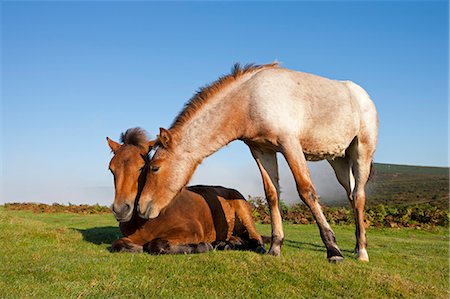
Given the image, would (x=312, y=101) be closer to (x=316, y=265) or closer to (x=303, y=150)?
(x=303, y=150)

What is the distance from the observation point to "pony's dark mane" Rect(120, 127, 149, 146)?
7.65 meters

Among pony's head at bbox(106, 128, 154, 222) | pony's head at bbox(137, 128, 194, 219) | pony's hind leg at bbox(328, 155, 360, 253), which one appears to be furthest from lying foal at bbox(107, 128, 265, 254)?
pony's hind leg at bbox(328, 155, 360, 253)

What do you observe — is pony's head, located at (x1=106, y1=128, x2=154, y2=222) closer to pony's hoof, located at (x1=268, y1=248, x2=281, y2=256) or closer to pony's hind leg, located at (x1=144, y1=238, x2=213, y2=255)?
pony's hind leg, located at (x1=144, y1=238, x2=213, y2=255)

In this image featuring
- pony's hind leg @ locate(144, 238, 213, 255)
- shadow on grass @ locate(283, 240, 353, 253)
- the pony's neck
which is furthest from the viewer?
shadow on grass @ locate(283, 240, 353, 253)

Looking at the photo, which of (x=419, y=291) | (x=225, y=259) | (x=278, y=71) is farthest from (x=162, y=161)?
(x=419, y=291)

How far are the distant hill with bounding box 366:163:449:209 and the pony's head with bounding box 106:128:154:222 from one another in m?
13.0

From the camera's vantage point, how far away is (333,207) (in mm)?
19766

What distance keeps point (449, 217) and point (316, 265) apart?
46.0ft

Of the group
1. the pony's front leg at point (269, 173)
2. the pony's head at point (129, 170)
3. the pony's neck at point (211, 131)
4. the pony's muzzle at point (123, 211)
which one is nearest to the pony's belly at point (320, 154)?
the pony's front leg at point (269, 173)

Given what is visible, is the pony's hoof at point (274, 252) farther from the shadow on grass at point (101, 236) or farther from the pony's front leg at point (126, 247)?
the shadow on grass at point (101, 236)

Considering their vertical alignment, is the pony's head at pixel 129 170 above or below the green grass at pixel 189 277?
above

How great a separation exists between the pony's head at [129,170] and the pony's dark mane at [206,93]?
2.23 feet

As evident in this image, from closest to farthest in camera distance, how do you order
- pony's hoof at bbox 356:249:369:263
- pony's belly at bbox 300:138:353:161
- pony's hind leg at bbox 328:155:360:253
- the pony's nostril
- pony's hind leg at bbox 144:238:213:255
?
pony's hind leg at bbox 144:238:213:255 < the pony's nostril < pony's belly at bbox 300:138:353:161 < pony's hoof at bbox 356:249:369:263 < pony's hind leg at bbox 328:155:360:253

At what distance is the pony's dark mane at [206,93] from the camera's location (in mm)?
7391
